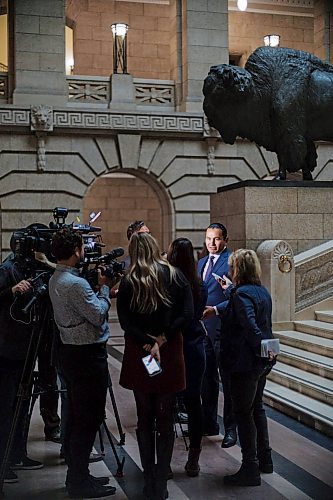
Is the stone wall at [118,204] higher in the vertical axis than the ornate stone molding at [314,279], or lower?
higher

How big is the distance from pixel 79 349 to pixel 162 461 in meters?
0.93

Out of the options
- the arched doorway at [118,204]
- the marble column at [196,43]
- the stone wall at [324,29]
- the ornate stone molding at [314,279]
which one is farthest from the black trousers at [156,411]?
the stone wall at [324,29]

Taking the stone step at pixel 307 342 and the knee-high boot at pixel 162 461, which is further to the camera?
the stone step at pixel 307 342

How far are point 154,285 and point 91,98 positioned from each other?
43.4ft

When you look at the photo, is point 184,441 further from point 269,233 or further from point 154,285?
point 269,233

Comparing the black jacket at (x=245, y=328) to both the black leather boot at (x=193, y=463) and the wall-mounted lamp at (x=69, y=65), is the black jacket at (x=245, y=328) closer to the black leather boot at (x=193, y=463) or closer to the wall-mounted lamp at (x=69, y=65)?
the black leather boot at (x=193, y=463)

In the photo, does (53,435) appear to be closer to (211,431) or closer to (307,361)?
(211,431)

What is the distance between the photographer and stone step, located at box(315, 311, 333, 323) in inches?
369

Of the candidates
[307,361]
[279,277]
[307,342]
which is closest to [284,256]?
[279,277]

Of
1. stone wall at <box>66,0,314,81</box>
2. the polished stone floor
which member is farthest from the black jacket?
stone wall at <box>66,0,314,81</box>

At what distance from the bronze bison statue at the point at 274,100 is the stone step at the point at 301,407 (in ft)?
13.2

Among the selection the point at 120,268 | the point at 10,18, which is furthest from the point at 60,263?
the point at 10,18

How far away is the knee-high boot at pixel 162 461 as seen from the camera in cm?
464

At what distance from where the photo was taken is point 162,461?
4.63 meters
